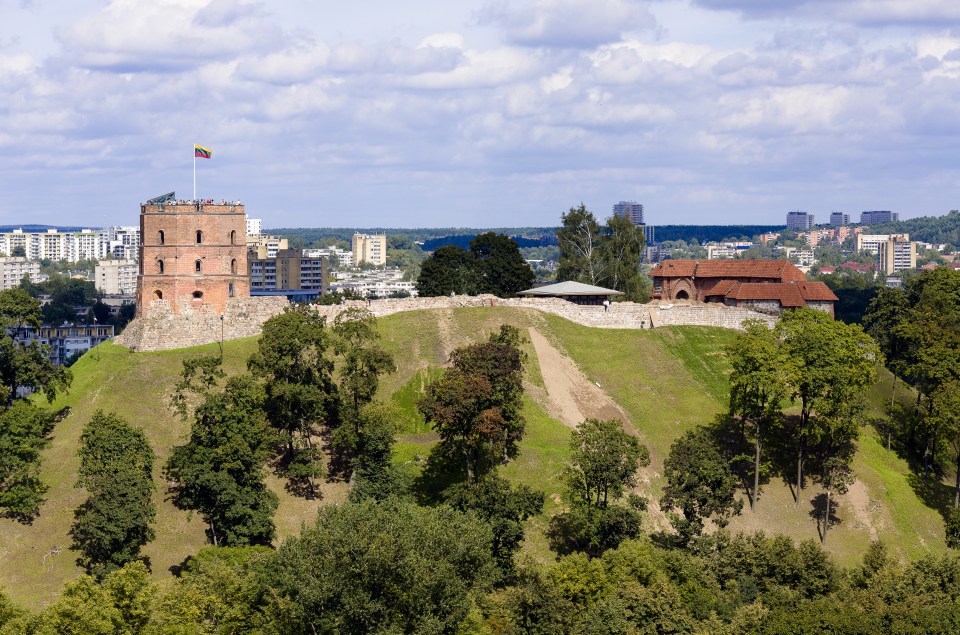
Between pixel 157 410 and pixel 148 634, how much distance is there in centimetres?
3006

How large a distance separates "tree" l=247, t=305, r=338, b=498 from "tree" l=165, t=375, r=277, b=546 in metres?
3.10

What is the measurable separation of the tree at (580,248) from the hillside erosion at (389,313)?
45.0 ft

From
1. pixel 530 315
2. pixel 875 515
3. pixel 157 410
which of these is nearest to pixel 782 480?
pixel 875 515

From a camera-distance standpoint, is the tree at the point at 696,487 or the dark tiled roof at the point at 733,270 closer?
the tree at the point at 696,487

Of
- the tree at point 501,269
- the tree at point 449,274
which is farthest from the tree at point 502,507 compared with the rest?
the tree at point 501,269

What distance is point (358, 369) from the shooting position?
85.6 metres

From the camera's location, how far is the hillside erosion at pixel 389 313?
94125 millimetres

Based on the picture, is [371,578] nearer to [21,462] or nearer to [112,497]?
[112,497]

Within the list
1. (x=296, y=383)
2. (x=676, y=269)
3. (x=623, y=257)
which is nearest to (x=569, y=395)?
(x=296, y=383)

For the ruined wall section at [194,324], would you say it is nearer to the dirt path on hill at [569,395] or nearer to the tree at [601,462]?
the dirt path on hill at [569,395]

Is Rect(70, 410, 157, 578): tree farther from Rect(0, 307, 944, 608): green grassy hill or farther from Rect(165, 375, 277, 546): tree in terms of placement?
Rect(165, 375, 277, 546): tree

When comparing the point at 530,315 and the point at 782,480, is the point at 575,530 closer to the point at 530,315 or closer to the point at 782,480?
the point at 782,480

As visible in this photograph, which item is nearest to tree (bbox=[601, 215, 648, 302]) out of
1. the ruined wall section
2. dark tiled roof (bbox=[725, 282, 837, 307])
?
dark tiled roof (bbox=[725, 282, 837, 307])

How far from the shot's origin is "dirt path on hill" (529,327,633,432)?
91688mm
